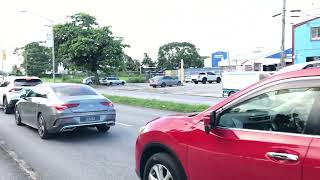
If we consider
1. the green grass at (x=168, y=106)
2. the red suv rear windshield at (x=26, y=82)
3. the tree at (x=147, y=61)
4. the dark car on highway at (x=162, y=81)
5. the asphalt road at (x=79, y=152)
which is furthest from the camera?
the tree at (x=147, y=61)

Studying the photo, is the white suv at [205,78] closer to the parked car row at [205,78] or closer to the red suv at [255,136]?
the parked car row at [205,78]

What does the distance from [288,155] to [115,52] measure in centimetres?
5897

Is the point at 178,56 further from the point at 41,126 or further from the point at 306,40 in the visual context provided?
the point at 41,126

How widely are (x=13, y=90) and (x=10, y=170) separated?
11.6 m

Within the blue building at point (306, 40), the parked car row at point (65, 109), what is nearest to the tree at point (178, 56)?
the blue building at point (306, 40)

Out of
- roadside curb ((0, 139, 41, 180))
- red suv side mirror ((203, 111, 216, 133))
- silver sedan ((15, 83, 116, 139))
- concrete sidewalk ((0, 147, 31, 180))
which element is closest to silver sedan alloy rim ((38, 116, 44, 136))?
silver sedan ((15, 83, 116, 139))

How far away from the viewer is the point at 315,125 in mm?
3359

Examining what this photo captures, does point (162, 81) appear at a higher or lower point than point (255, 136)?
lower

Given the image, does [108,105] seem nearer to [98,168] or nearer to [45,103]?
[45,103]

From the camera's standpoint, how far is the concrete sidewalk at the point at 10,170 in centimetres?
711

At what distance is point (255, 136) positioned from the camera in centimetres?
378

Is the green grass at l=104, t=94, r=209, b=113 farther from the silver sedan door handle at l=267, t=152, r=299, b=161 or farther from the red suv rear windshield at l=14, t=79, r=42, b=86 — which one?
the silver sedan door handle at l=267, t=152, r=299, b=161

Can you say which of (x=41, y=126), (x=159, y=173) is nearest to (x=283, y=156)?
(x=159, y=173)

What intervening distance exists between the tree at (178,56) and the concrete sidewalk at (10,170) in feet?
382
